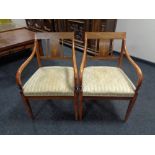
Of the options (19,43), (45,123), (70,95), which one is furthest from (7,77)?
(70,95)

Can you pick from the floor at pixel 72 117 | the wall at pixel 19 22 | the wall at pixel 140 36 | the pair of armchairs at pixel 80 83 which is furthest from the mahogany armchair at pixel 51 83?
the wall at pixel 19 22

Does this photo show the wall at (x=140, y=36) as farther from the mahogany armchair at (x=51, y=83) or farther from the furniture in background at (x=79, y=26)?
the mahogany armchair at (x=51, y=83)

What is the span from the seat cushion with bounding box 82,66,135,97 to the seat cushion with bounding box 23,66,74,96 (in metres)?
0.15

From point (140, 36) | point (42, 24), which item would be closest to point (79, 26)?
point (140, 36)

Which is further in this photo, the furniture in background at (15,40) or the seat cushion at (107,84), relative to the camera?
the furniture in background at (15,40)

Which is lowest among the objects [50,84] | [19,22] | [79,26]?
[50,84]

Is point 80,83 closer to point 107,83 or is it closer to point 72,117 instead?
point 107,83

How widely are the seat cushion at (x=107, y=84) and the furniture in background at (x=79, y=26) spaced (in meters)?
0.78

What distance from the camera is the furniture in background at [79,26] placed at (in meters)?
2.19

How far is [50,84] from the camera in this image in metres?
1.22

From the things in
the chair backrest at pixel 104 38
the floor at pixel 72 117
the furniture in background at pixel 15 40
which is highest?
the chair backrest at pixel 104 38

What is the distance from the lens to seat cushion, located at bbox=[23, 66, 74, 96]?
1172 mm

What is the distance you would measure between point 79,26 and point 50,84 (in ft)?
5.54
